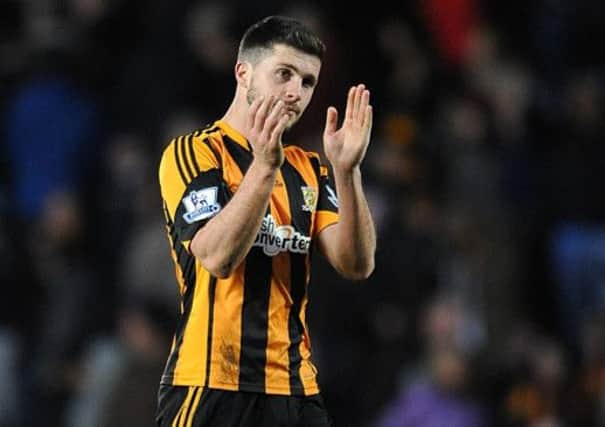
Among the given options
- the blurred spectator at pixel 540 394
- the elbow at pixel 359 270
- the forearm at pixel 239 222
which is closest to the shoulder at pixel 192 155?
the forearm at pixel 239 222

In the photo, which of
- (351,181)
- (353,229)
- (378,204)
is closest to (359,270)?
(353,229)

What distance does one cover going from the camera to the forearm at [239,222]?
4871 mm

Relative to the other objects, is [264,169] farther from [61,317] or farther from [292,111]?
[61,317]

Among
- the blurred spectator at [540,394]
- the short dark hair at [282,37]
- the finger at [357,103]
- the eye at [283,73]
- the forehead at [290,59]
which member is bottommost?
the blurred spectator at [540,394]

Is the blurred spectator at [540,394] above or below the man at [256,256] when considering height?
below

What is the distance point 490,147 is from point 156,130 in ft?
8.01

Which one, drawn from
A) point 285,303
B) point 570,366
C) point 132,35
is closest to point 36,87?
point 132,35

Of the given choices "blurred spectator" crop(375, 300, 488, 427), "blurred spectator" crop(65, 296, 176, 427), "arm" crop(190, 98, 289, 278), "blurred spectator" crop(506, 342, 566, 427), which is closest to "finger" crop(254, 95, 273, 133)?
"arm" crop(190, 98, 289, 278)

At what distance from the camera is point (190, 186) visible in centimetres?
516

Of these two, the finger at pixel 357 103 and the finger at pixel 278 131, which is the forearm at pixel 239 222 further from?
the finger at pixel 357 103

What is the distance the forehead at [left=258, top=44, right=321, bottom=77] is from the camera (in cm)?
520

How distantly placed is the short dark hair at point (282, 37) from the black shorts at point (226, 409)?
1.10 meters

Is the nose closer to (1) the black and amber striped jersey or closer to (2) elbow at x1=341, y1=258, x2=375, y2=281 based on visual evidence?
(1) the black and amber striped jersey

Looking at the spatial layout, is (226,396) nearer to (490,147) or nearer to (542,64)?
Answer: (490,147)
